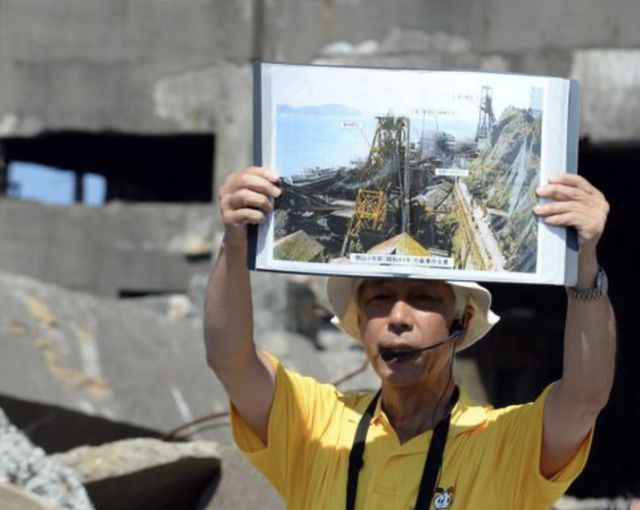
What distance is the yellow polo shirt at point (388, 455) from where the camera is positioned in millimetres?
2807

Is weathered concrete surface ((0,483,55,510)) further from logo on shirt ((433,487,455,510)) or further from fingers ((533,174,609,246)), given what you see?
fingers ((533,174,609,246))

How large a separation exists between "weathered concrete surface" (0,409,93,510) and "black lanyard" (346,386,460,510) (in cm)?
85

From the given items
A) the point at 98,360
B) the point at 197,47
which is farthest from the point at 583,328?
the point at 197,47

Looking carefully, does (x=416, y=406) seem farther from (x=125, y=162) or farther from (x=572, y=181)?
(x=125, y=162)

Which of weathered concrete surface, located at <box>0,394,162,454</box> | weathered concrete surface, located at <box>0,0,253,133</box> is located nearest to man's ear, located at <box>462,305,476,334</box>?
weathered concrete surface, located at <box>0,394,162,454</box>

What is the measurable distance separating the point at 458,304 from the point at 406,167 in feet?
1.24

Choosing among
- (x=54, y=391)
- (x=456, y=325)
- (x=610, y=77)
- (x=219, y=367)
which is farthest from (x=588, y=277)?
(x=610, y=77)

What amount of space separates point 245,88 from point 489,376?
8.17ft

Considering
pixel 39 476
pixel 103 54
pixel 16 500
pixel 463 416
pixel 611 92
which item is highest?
pixel 103 54

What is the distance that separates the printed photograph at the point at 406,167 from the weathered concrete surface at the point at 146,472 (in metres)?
2.02

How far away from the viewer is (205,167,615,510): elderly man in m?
2.75

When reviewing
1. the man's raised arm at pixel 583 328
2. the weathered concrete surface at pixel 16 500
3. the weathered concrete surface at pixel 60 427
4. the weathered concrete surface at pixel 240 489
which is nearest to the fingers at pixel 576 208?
the man's raised arm at pixel 583 328

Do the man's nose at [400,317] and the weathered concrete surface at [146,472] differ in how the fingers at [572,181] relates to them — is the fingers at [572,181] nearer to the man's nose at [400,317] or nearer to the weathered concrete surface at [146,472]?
the man's nose at [400,317]

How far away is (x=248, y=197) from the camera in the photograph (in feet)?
9.11
